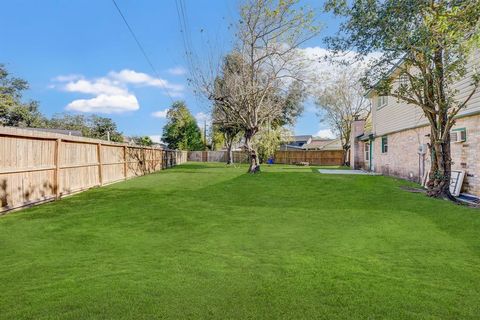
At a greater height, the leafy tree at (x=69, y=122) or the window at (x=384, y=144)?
the leafy tree at (x=69, y=122)

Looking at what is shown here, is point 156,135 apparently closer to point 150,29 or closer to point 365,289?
point 150,29

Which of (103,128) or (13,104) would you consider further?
(103,128)

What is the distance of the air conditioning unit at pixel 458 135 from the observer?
8.64 m

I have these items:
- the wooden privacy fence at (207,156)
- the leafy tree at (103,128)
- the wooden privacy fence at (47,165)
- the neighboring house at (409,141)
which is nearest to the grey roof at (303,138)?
the wooden privacy fence at (207,156)

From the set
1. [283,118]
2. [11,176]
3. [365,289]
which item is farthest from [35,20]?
[283,118]

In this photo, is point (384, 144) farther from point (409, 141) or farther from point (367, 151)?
point (367, 151)

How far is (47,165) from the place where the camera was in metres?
7.23

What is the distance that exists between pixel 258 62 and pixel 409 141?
8429 mm

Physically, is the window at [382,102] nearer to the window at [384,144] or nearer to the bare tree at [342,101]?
the window at [384,144]

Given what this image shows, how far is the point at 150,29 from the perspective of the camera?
14234 mm

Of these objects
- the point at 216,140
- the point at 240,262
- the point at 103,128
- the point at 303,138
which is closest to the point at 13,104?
the point at 103,128

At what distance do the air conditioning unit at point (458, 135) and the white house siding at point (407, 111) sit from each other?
1.64 feet

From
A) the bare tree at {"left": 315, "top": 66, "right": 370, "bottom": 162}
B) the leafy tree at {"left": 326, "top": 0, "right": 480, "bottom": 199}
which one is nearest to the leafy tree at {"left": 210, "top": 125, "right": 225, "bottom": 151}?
the bare tree at {"left": 315, "top": 66, "right": 370, "bottom": 162}

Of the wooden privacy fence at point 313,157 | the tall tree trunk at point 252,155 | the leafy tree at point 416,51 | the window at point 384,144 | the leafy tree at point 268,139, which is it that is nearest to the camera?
the leafy tree at point 416,51
